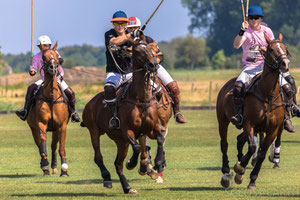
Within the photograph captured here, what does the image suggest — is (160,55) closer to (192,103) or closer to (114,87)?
(114,87)

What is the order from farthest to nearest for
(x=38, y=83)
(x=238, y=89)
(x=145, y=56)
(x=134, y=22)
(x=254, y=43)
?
(x=38, y=83) < (x=134, y=22) < (x=254, y=43) < (x=238, y=89) < (x=145, y=56)

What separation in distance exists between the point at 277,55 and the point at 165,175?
434 cm

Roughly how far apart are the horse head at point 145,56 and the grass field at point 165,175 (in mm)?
2073

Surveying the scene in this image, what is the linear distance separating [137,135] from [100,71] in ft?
241

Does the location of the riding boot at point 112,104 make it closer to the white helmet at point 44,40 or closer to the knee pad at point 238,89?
the knee pad at point 238,89

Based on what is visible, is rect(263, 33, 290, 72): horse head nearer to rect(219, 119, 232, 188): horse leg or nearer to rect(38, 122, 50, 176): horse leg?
rect(219, 119, 232, 188): horse leg

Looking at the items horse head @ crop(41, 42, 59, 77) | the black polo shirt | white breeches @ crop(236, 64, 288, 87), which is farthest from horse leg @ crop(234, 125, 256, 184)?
horse head @ crop(41, 42, 59, 77)

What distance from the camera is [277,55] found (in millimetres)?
12180

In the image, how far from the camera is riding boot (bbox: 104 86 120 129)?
1276cm

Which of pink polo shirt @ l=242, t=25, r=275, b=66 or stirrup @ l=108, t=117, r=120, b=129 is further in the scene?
pink polo shirt @ l=242, t=25, r=275, b=66

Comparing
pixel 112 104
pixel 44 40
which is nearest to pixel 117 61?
pixel 112 104

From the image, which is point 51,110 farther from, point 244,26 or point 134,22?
point 244,26

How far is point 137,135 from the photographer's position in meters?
12.4

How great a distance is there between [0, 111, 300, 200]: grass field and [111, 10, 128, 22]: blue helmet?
297 centimetres
